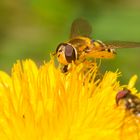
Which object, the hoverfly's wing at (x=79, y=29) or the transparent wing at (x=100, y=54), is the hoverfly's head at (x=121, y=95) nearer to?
the transparent wing at (x=100, y=54)

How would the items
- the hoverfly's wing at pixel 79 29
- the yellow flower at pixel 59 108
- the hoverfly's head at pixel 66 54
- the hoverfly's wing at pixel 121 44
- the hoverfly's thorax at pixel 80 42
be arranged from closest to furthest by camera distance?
the yellow flower at pixel 59 108 → the hoverfly's head at pixel 66 54 → the hoverfly's wing at pixel 121 44 → the hoverfly's thorax at pixel 80 42 → the hoverfly's wing at pixel 79 29

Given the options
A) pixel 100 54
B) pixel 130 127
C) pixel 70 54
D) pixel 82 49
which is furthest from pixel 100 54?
pixel 130 127

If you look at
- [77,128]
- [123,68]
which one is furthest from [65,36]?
[77,128]

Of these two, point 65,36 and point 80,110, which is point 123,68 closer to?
point 65,36

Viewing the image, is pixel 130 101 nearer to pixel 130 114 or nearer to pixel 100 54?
pixel 130 114

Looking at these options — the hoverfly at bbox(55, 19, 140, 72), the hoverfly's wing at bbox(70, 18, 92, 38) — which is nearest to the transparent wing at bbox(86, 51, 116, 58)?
the hoverfly at bbox(55, 19, 140, 72)

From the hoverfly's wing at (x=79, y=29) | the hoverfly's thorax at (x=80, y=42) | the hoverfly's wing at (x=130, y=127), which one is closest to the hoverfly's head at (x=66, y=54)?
the hoverfly's thorax at (x=80, y=42)

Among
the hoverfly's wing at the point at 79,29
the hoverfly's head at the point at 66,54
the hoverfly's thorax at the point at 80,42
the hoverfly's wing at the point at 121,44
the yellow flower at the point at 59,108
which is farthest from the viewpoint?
the hoverfly's wing at the point at 79,29
